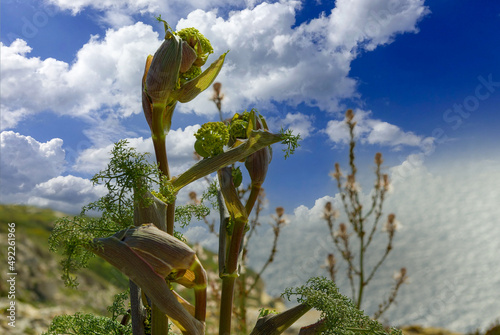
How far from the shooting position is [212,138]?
674 millimetres

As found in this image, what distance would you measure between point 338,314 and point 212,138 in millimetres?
363

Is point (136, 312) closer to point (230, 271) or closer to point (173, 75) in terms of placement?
point (230, 271)

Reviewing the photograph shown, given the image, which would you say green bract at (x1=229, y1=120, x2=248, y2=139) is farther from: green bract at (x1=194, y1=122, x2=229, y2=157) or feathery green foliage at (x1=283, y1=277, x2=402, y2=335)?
feathery green foliage at (x1=283, y1=277, x2=402, y2=335)

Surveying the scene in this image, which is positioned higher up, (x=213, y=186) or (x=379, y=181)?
(x=379, y=181)

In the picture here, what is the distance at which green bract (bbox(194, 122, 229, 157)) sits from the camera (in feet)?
2.22

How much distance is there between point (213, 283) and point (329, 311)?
1.78 metres

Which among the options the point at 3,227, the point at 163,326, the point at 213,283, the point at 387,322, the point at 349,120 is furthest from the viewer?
the point at 3,227

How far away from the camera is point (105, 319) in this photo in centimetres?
86

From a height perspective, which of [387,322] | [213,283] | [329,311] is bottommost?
[329,311]

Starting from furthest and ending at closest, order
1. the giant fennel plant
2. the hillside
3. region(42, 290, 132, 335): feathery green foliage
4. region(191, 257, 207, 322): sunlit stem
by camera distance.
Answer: the hillside → region(42, 290, 132, 335): feathery green foliage → region(191, 257, 207, 322): sunlit stem → the giant fennel plant

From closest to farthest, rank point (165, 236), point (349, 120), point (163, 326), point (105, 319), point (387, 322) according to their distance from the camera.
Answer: point (165, 236)
point (163, 326)
point (105, 319)
point (349, 120)
point (387, 322)

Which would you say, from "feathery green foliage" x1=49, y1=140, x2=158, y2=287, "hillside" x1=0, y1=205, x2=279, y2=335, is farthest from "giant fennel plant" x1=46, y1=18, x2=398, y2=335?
"hillside" x1=0, y1=205, x2=279, y2=335

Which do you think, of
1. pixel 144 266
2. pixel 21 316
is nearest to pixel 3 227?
pixel 21 316

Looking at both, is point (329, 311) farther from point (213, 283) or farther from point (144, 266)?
point (213, 283)
